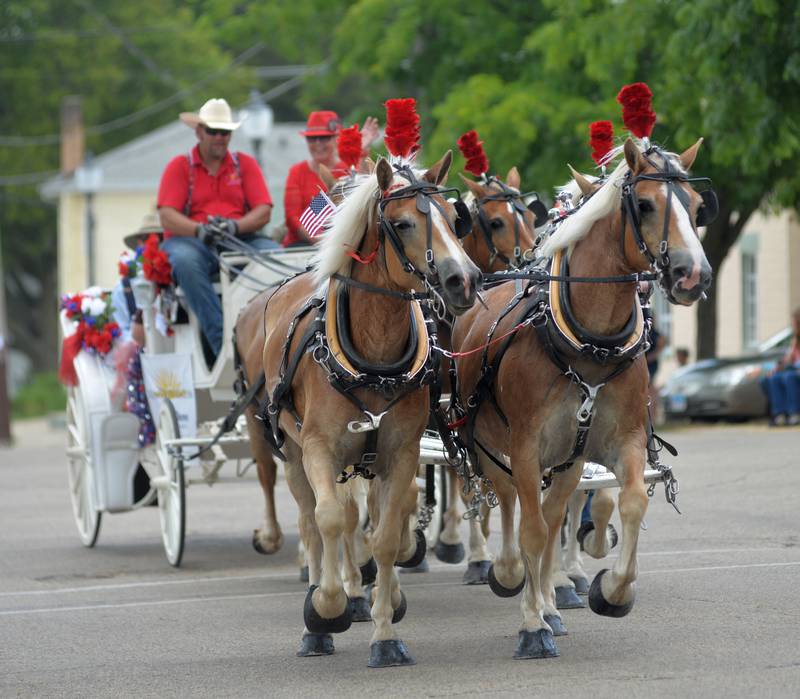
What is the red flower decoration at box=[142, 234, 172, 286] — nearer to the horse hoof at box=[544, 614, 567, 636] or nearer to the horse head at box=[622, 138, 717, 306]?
the horse hoof at box=[544, 614, 567, 636]

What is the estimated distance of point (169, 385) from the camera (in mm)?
11398

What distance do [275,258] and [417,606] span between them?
276cm

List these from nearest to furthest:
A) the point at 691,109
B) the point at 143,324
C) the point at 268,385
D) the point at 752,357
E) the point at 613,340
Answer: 1. the point at 613,340
2. the point at 268,385
3. the point at 143,324
4. the point at 691,109
5. the point at 752,357

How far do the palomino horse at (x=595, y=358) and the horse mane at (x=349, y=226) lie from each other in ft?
2.89

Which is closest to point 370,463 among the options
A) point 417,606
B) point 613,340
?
point 613,340

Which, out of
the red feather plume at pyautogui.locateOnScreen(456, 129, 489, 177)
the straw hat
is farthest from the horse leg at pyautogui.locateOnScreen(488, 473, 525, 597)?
the straw hat

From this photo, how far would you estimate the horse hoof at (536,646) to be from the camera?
7.27 m

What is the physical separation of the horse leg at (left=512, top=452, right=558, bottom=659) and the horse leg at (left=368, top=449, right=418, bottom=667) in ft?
1.66

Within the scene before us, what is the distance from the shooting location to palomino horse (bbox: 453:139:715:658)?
23.3 ft

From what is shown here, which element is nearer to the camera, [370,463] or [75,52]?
[370,463]

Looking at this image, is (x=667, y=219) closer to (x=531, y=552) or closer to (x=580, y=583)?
(x=531, y=552)

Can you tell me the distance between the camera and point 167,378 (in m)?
11.4

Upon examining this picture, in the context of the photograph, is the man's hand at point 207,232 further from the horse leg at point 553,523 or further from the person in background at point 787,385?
the person in background at point 787,385

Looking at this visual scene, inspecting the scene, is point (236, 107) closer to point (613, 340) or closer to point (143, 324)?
point (143, 324)
